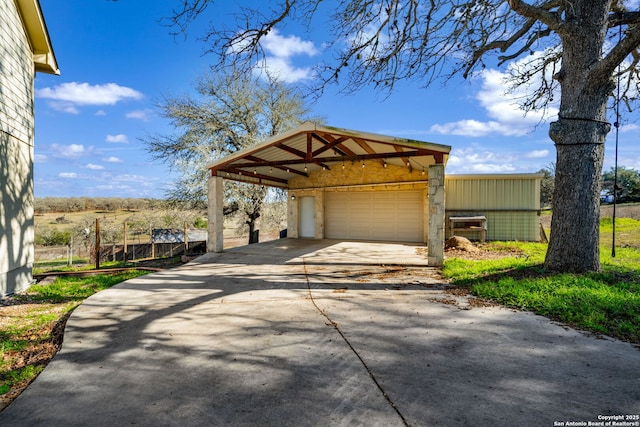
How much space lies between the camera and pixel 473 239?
12828 mm

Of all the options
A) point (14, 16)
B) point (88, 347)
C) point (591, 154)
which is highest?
point (14, 16)

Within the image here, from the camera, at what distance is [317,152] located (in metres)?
9.34

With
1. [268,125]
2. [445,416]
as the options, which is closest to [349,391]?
[445,416]

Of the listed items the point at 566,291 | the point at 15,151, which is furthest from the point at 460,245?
the point at 15,151

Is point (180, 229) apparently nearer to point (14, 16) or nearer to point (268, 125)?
point (268, 125)

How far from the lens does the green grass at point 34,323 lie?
9.98 feet

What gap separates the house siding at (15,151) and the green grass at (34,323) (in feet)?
2.14

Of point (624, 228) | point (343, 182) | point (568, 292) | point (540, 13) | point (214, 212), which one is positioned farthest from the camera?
point (624, 228)

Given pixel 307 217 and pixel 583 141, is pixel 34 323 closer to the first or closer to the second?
pixel 583 141

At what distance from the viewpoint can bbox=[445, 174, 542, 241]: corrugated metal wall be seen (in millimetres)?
12438

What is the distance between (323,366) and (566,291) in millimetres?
4183

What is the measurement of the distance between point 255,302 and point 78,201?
42354 millimetres

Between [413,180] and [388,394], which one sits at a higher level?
[413,180]

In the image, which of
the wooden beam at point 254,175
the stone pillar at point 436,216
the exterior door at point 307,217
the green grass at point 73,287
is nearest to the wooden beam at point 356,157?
the wooden beam at point 254,175
